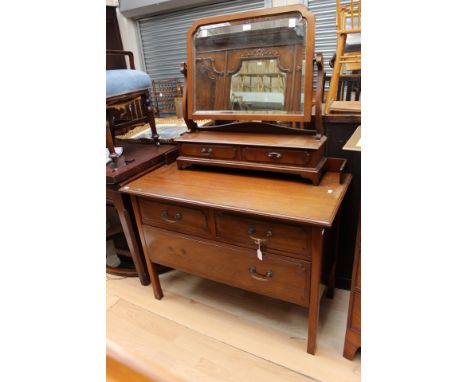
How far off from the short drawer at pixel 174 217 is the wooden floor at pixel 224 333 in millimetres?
478

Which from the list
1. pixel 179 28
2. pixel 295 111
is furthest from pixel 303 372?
pixel 179 28

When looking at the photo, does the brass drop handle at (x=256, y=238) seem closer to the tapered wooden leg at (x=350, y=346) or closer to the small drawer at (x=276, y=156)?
the small drawer at (x=276, y=156)

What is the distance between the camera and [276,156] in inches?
45.8

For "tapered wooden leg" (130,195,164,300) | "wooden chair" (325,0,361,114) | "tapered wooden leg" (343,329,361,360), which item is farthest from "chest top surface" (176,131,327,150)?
"tapered wooden leg" (343,329,361,360)

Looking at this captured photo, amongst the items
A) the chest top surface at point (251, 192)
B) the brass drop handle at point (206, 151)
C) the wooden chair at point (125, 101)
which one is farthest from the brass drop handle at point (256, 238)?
the wooden chair at point (125, 101)

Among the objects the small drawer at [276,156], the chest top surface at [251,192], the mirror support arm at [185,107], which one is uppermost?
the mirror support arm at [185,107]

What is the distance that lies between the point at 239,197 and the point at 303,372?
0.72 meters

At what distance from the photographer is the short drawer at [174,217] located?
3.88 ft

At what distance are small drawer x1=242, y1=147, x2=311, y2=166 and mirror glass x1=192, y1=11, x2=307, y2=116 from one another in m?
0.18

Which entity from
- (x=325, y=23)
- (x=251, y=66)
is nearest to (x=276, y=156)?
(x=251, y=66)

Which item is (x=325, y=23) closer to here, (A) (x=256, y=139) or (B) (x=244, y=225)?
(A) (x=256, y=139)

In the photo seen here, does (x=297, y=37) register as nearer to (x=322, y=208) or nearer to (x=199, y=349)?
(x=322, y=208)

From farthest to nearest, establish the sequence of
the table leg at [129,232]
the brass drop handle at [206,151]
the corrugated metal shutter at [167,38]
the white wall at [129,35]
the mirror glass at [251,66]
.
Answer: the white wall at [129,35] → the corrugated metal shutter at [167,38] → the table leg at [129,232] → the brass drop handle at [206,151] → the mirror glass at [251,66]
